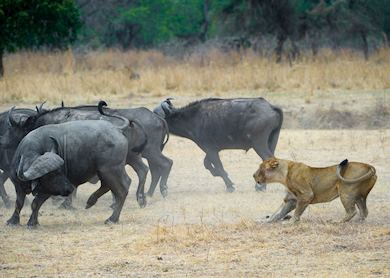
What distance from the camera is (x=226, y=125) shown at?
16656 millimetres

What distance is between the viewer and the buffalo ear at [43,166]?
12086 mm

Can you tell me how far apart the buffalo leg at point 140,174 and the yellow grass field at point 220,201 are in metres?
0.17

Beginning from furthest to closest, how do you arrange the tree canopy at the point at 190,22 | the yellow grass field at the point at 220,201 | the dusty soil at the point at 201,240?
the tree canopy at the point at 190,22, the yellow grass field at the point at 220,201, the dusty soil at the point at 201,240

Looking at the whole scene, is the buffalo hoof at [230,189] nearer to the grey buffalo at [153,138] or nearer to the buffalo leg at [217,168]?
the buffalo leg at [217,168]

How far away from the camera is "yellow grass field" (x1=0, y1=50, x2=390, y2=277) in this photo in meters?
10.0

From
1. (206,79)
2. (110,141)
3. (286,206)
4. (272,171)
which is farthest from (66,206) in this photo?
(206,79)

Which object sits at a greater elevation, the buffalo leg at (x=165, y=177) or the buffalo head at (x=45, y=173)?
the buffalo head at (x=45, y=173)

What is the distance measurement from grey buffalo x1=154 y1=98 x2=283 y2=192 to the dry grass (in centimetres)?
737

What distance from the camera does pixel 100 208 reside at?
1455 cm

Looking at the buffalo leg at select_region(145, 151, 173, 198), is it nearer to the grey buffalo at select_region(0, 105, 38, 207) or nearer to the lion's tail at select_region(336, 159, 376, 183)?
the grey buffalo at select_region(0, 105, 38, 207)

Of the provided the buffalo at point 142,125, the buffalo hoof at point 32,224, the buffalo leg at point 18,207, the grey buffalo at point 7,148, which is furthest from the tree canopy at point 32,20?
the buffalo hoof at point 32,224

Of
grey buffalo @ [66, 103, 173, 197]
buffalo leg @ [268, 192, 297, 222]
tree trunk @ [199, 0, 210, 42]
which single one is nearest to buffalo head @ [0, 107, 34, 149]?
grey buffalo @ [66, 103, 173, 197]

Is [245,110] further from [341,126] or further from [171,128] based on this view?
[341,126]

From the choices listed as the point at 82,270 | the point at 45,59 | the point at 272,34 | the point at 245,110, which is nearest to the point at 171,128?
the point at 245,110
